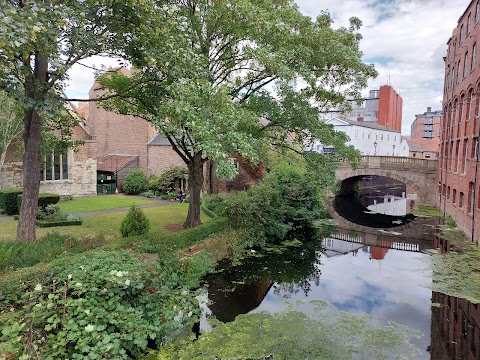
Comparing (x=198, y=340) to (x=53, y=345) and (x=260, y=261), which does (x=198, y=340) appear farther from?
(x=260, y=261)

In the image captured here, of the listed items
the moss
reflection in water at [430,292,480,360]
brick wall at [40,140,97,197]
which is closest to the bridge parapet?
the moss

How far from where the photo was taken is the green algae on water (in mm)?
8359

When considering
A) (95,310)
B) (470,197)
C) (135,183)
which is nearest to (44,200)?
(135,183)

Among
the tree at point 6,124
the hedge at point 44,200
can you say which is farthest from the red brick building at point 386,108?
the hedge at point 44,200

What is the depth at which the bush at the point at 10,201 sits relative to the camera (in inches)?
776

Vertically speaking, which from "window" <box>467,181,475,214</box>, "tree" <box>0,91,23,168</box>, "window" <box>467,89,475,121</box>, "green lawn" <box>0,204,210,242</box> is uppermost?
"window" <box>467,89,475,121</box>

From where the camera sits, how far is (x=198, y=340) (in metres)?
8.77

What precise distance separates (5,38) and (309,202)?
68.9ft

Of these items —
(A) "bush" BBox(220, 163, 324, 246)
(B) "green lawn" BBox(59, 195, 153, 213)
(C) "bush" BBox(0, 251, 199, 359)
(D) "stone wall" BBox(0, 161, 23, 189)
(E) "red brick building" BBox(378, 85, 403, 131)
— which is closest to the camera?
(C) "bush" BBox(0, 251, 199, 359)

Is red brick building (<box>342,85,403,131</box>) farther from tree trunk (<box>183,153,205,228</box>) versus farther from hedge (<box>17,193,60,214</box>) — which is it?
hedge (<box>17,193,60,214</box>)

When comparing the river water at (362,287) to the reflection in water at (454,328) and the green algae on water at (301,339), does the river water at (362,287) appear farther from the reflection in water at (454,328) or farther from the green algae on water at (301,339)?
the green algae on water at (301,339)

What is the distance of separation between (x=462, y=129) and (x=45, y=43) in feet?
84.8

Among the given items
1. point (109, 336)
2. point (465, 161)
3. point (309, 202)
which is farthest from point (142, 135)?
point (109, 336)

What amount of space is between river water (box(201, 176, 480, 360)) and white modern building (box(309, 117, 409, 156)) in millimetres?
33072
